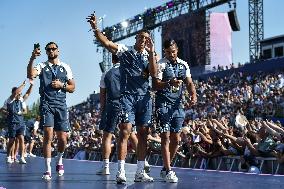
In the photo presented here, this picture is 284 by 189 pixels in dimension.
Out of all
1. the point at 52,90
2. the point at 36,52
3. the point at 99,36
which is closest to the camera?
the point at 99,36

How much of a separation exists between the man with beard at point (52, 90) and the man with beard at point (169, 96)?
4.87ft

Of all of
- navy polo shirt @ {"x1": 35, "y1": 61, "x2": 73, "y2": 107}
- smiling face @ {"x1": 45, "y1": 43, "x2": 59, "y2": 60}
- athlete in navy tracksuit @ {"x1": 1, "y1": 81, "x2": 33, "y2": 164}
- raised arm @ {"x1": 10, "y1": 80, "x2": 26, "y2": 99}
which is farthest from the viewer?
athlete in navy tracksuit @ {"x1": 1, "y1": 81, "x2": 33, "y2": 164}

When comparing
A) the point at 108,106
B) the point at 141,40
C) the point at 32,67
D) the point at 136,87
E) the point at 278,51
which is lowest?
the point at 108,106

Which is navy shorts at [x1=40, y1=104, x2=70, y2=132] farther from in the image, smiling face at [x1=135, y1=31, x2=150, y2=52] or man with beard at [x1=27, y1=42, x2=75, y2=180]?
smiling face at [x1=135, y1=31, x2=150, y2=52]

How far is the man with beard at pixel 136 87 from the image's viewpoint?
6.57 metres

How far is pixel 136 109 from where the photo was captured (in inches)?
264

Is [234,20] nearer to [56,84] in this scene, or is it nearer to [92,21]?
[56,84]

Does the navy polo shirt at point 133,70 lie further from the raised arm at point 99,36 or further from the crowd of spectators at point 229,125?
the crowd of spectators at point 229,125

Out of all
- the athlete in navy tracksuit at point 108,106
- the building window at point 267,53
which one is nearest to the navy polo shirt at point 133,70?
the athlete in navy tracksuit at point 108,106

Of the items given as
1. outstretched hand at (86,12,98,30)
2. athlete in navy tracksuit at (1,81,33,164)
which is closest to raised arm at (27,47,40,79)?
outstretched hand at (86,12,98,30)

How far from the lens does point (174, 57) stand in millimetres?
7074

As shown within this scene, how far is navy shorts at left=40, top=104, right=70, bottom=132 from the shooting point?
7.50 m

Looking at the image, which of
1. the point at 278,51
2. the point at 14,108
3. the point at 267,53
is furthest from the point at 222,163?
the point at 267,53

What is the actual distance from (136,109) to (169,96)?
53cm
